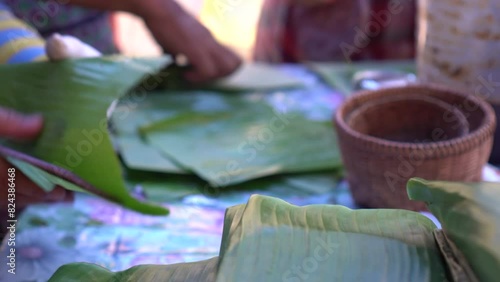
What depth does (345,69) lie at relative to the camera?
119 cm

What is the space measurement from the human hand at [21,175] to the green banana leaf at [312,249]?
151 millimetres

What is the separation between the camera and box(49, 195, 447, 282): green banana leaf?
15.1 inches

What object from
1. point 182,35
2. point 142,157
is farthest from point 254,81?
point 142,157

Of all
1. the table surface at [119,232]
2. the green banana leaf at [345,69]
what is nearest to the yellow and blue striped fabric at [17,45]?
the table surface at [119,232]

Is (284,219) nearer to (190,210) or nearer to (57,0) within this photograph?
(190,210)

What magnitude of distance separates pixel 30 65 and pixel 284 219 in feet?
1.41

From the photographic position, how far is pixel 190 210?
29.1 inches

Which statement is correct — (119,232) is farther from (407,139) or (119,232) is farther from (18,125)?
(407,139)

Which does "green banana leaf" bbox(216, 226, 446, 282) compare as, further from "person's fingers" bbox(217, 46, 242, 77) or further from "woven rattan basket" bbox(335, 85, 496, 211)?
"person's fingers" bbox(217, 46, 242, 77)

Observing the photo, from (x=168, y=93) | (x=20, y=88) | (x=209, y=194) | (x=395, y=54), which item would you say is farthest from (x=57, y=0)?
(x=395, y=54)

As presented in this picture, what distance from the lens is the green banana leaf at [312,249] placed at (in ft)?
1.26

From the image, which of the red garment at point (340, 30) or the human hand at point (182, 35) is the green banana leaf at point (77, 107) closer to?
the human hand at point (182, 35)

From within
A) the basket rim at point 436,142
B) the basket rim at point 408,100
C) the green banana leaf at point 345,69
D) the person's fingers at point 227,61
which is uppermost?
the basket rim at point 436,142

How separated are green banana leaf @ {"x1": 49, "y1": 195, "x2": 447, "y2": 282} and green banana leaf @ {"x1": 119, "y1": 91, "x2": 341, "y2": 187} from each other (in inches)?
14.3
